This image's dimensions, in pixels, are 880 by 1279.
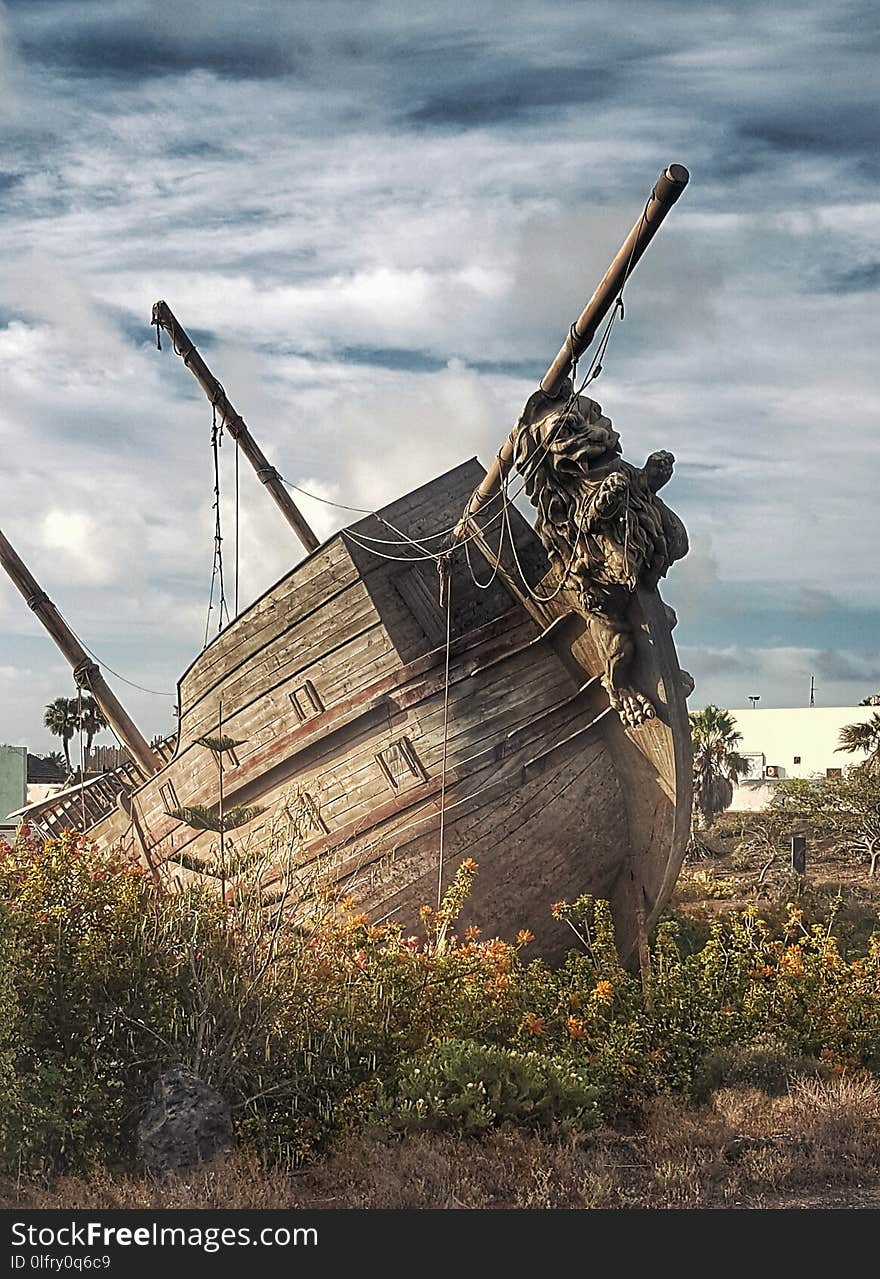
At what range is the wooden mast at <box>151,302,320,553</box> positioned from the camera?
55.7ft

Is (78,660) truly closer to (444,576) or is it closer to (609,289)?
(444,576)

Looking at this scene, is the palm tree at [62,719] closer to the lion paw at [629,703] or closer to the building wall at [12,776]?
the building wall at [12,776]

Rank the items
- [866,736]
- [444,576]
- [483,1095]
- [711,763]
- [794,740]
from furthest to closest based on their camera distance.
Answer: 1. [794,740]
2. [711,763]
3. [866,736]
4. [444,576]
5. [483,1095]

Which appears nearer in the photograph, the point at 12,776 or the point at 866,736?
the point at 866,736

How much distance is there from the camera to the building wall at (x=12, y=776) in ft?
153

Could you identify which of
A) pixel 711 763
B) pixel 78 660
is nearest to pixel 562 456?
pixel 78 660

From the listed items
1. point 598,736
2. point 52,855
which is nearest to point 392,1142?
point 52,855

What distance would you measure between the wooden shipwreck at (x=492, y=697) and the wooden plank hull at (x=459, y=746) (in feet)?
0.06

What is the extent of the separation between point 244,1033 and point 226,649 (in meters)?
5.06

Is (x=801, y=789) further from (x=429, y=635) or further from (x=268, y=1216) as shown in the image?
(x=268, y=1216)

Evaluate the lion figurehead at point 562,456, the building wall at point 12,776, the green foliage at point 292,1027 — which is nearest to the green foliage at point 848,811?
the lion figurehead at point 562,456

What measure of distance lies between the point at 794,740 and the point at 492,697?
44.2 meters

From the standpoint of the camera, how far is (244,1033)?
753 cm

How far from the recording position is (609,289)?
31.8 feet
